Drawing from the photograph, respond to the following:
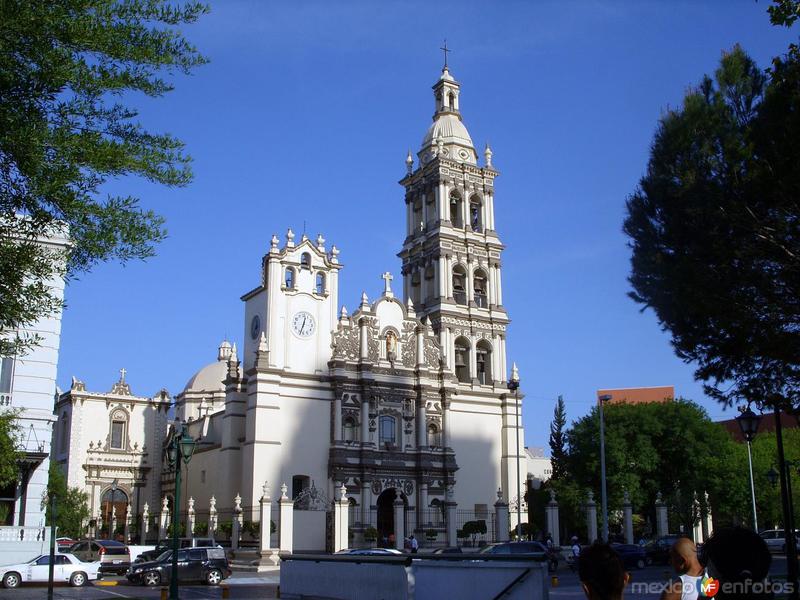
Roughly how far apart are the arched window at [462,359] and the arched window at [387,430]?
20.1 feet

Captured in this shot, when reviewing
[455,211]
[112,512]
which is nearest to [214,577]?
[112,512]

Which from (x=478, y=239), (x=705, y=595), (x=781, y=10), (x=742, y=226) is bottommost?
(x=705, y=595)

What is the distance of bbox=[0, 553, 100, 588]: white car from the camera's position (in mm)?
25312

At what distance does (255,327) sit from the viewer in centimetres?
4978

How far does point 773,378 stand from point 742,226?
4.41m

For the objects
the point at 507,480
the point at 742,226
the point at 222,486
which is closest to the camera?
the point at 742,226

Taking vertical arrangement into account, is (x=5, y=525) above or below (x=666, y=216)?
below

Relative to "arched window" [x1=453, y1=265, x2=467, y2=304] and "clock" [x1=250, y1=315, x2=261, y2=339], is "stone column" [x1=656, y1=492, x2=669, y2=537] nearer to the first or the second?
"arched window" [x1=453, y1=265, x2=467, y2=304]

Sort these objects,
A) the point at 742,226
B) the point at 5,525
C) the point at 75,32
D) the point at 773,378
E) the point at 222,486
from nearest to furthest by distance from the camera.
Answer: the point at 75,32
the point at 742,226
the point at 773,378
the point at 5,525
the point at 222,486

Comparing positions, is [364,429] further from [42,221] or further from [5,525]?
[42,221]

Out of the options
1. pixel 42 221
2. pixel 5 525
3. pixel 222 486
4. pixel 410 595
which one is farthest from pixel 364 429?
pixel 42 221

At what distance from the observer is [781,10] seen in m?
12.1

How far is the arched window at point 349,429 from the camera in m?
49.2

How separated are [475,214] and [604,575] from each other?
Result: 54.7 m
